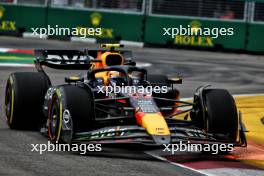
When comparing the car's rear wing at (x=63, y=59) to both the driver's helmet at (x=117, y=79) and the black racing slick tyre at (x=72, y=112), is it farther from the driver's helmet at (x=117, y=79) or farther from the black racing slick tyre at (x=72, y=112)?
the black racing slick tyre at (x=72, y=112)

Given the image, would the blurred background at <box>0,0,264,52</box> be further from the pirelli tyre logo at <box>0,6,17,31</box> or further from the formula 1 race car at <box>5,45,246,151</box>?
the formula 1 race car at <box>5,45,246,151</box>

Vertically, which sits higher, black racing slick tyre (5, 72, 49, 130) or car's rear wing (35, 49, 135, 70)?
car's rear wing (35, 49, 135, 70)

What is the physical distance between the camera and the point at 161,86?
12.9m

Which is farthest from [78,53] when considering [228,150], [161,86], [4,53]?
[4,53]

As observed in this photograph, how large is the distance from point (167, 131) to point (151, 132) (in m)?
0.20

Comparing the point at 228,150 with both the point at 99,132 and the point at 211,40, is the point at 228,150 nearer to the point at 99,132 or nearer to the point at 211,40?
the point at 99,132

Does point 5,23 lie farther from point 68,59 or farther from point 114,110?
point 114,110

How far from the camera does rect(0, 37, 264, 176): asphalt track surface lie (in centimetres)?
970

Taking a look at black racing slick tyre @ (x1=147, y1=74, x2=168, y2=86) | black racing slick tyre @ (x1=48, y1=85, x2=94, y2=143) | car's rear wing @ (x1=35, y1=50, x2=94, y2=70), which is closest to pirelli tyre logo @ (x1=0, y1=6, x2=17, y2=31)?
car's rear wing @ (x1=35, y1=50, x2=94, y2=70)

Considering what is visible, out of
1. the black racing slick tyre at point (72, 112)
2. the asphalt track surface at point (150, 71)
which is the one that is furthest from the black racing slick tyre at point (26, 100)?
the black racing slick tyre at point (72, 112)

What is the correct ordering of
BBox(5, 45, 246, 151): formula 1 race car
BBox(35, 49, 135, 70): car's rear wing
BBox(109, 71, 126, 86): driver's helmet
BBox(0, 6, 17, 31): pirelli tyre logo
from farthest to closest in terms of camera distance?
BBox(0, 6, 17, 31): pirelli tyre logo → BBox(35, 49, 135, 70): car's rear wing → BBox(109, 71, 126, 86): driver's helmet → BBox(5, 45, 246, 151): formula 1 race car

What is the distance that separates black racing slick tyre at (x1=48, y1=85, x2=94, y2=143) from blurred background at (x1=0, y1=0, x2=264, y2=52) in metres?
17.9

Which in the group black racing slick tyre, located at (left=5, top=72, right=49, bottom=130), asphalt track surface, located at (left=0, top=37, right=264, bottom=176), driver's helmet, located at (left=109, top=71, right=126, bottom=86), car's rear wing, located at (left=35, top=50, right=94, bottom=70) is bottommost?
asphalt track surface, located at (left=0, top=37, right=264, bottom=176)

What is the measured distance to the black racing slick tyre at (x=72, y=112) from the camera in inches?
424
